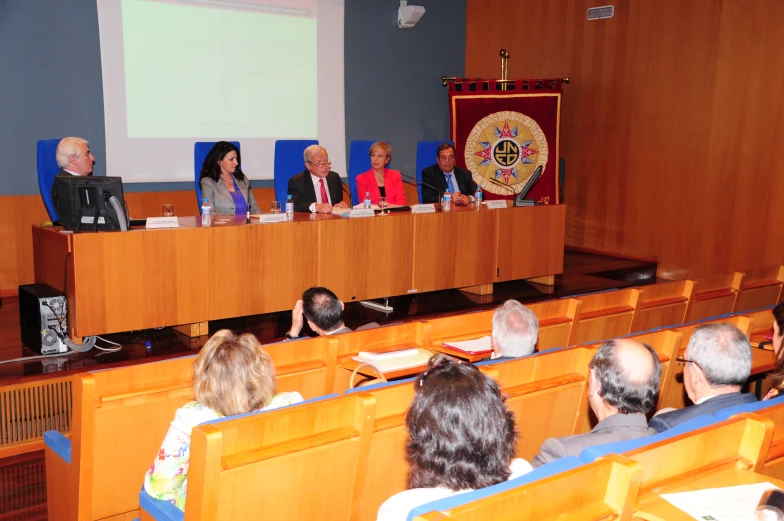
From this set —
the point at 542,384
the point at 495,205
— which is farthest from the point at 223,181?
the point at 542,384

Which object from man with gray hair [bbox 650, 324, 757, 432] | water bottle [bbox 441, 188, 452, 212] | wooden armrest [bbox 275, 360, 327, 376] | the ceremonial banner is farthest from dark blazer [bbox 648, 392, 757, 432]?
the ceremonial banner

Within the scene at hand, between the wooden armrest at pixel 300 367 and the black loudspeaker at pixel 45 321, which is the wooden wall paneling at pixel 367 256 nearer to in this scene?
the black loudspeaker at pixel 45 321

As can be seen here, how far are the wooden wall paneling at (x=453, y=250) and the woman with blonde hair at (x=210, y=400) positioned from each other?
3489mm

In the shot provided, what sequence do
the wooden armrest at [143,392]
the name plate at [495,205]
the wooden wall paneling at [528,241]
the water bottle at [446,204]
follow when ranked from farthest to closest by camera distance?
the wooden wall paneling at [528,241] < the name plate at [495,205] < the water bottle at [446,204] < the wooden armrest at [143,392]

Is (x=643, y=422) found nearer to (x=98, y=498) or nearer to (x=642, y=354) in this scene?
(x=642, y=354)

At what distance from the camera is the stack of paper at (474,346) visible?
2.97m

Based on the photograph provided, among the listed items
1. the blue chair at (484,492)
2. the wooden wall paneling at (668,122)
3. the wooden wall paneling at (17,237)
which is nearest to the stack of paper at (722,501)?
the blue chair at (484,492)

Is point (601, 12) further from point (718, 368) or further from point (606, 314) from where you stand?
point (718, 368)

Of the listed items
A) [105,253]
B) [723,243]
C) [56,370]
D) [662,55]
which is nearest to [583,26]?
[662,55]

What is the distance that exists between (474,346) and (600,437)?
1.11 meters

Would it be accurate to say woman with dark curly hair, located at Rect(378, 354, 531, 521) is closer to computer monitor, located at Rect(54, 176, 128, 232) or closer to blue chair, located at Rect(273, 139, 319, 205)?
computer monitor, located at Rect(54, 176, 128, 232)

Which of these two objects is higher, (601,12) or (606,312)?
(601,12)

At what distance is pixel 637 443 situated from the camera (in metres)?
1.79

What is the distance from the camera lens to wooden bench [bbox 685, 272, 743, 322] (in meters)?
4.18
